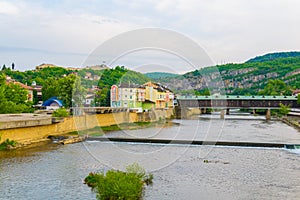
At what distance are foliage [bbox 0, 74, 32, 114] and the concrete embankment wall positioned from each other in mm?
4711

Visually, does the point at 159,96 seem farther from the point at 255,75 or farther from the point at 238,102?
the point at 255,75

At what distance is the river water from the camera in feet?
45.8

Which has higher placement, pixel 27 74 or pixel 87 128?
pixel 27 74

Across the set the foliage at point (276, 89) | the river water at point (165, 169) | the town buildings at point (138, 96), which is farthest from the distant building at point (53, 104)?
the foliage at point (276, 89)

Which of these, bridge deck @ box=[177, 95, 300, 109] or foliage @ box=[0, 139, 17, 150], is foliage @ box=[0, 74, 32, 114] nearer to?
foliage @ box=[0, 139, 17, 150]

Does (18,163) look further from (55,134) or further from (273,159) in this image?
(273,159)

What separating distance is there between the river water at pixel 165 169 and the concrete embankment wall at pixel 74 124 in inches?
55.0

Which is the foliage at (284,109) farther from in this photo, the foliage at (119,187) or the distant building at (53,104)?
the foliage at (119,187)

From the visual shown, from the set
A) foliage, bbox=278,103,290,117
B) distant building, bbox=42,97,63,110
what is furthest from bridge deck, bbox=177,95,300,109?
distant building, bbox=42,97,63,110

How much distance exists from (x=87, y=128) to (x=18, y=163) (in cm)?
1652

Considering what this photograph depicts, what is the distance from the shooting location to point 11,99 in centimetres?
3447

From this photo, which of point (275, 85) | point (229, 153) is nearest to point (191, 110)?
point (275, 85)

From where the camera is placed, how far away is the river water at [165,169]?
13969 millimetres

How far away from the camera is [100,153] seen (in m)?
22.2
